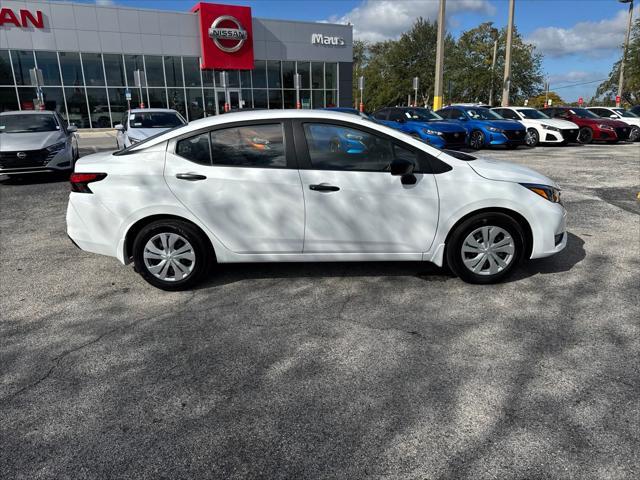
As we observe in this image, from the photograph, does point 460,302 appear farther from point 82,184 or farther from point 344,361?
point 82,184

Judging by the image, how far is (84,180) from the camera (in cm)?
433

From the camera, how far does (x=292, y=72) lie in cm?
3525

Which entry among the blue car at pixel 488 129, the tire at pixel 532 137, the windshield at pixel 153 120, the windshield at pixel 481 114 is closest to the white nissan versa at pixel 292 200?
the windshield at pixel 153 120

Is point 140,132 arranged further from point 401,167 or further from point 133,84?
point 133,84

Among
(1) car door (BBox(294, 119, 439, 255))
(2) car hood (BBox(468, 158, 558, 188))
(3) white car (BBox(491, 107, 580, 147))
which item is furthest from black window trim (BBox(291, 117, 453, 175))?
(3) white car (BBox(491, 107, 580, 147))

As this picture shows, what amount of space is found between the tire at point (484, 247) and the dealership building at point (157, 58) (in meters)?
24.6

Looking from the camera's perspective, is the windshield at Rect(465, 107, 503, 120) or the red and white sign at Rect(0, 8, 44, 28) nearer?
the windshield at Rect(465, 107, 503, 120)

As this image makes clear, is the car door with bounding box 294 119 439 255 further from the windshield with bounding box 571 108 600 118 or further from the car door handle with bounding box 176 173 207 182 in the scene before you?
the windshield with bounding box 571 108 600 118

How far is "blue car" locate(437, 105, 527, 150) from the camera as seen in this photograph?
661 inches

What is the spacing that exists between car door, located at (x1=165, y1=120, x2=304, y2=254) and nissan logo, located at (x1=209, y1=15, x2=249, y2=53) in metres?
30.3

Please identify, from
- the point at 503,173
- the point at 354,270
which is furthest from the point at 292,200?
the point at 503,173

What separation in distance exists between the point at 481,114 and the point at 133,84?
74.7ft

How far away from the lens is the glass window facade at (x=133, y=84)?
2891 cm

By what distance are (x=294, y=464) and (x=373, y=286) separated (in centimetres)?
237
